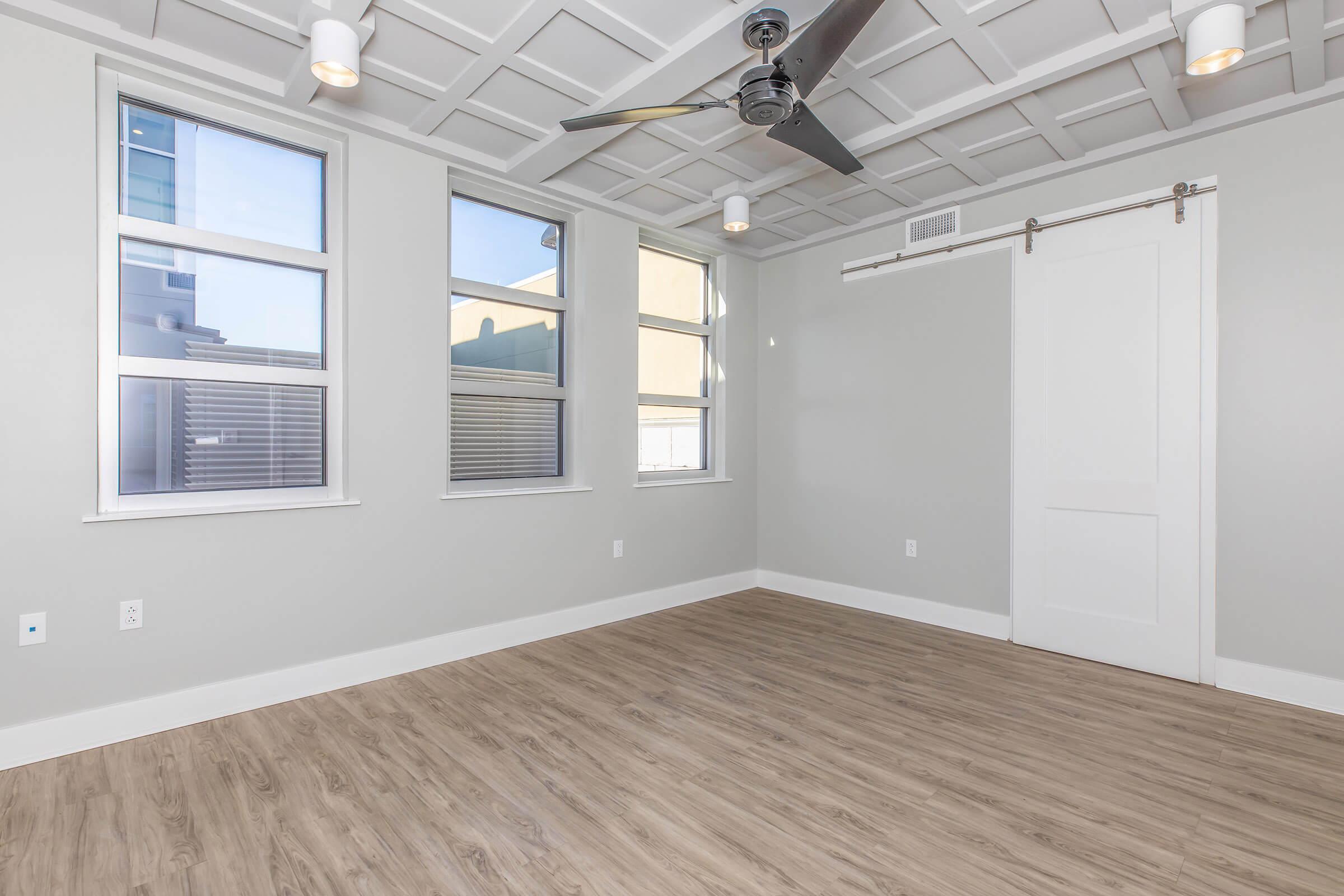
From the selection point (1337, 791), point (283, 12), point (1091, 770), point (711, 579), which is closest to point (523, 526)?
point (711, 579)

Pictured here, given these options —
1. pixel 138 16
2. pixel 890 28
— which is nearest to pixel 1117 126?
pixel 890 28

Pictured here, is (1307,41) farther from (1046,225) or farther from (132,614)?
(132,614)

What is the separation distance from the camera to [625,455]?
4.42m

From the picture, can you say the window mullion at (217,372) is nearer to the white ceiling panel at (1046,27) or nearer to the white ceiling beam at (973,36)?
the white ceiling beam at (973,36)

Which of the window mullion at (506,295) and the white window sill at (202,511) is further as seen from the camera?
the window mullion at (506,295)

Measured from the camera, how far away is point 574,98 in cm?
297

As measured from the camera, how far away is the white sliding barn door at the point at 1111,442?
329 centimetres

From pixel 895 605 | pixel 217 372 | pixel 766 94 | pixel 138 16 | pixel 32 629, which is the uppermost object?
pixel 138 16

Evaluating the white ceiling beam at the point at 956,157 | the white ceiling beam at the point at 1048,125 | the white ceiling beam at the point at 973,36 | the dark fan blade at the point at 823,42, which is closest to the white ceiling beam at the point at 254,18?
the dark fan blade at the point at 823,42

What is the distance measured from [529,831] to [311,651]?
168 cm

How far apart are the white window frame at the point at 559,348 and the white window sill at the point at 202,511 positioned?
67 cm

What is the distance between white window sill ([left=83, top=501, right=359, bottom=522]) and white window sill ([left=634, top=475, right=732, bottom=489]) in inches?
77.1

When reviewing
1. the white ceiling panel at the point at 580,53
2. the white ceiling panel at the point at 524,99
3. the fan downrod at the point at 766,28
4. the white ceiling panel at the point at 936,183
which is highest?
the white ceiling panel at the point at 580,53

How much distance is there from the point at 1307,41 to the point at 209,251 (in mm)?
4698
